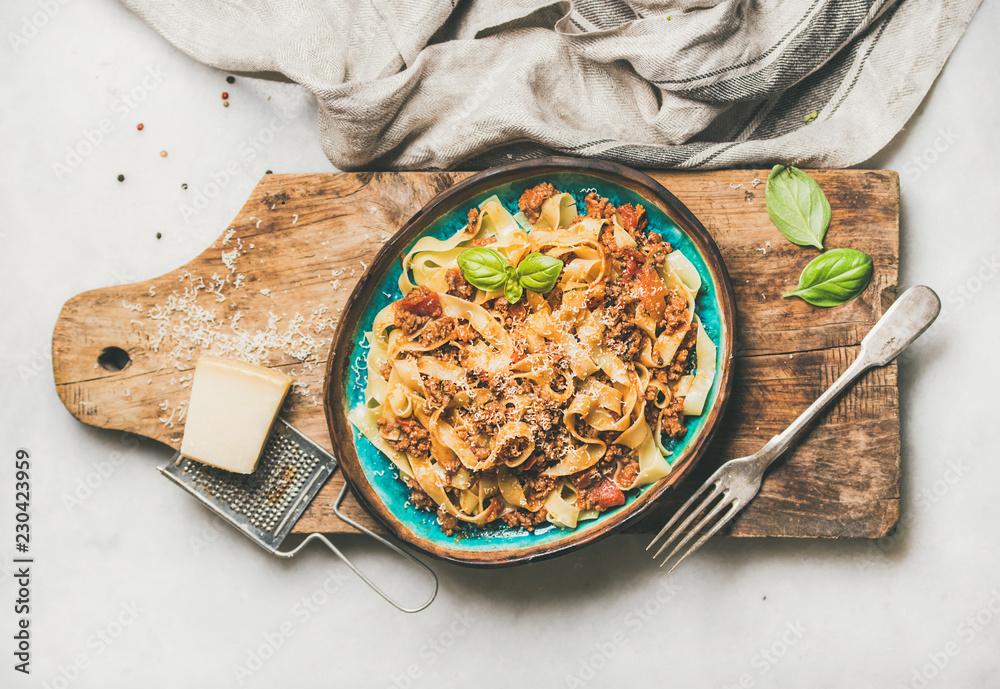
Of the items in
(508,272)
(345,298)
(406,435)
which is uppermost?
(508,272)

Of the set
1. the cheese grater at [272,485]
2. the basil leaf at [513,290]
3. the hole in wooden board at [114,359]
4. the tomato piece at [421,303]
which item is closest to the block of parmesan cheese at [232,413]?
the cheese grater at [272,485]

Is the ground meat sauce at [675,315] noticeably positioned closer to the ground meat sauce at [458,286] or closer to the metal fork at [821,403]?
the metal fork at [821,403]

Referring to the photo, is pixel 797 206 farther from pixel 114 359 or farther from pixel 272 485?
pixel 114 359

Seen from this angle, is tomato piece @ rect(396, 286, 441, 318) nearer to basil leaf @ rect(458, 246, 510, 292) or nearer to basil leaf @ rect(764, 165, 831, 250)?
basil leaf @ rect(458, 246, 510, 292)

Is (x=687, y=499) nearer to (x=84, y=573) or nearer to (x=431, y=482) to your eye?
(x=431, y=482)

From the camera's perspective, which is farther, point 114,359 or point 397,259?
point 114,359

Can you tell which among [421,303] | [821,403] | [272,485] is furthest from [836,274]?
[272,485]

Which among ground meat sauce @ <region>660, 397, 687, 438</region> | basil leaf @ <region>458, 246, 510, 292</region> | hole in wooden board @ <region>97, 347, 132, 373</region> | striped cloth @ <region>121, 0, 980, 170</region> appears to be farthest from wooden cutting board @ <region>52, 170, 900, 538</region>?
basil leaf @ <region>458, 246, 510, 292</region>
